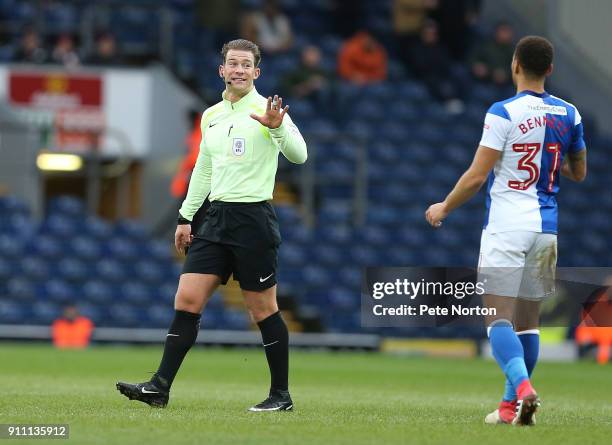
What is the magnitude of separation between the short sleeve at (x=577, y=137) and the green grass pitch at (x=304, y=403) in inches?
55.1

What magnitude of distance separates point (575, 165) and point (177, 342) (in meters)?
2.31

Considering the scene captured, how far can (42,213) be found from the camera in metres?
24.0

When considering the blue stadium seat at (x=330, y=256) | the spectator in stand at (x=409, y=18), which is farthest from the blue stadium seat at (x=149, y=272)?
the spectator in stand at (x=409, y=18)

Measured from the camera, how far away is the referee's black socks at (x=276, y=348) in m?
7.63

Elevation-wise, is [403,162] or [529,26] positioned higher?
[529,26]

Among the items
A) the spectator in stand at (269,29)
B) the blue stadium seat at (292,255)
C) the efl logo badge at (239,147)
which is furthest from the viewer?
the spectator in stand at (269,29)

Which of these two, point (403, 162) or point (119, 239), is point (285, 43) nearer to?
point (403, 162)

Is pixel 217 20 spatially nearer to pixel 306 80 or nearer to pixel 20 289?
pixel 306 80

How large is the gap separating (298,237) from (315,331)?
5.51ft

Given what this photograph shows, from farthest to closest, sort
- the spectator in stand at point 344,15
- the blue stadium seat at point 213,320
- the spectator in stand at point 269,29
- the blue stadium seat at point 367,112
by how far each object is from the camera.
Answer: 1. the spectator in stand at point 344,15
2. the blue stadium seat at point 367,112
3. the spectator in stand at point 269,29
4. the blue stadium seat at point 213,320

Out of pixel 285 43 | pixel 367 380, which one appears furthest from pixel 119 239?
pixel 367 380

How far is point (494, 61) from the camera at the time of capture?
25188mm

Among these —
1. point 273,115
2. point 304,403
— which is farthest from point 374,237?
point 273,115

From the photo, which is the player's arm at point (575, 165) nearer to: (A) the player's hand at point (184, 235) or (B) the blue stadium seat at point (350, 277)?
(A) the player's hand at point (184, 235)
